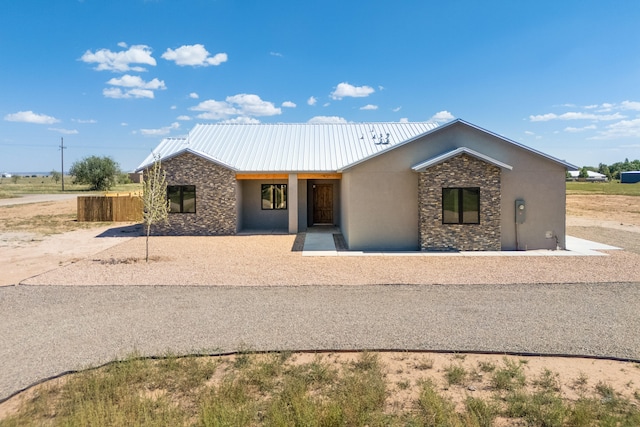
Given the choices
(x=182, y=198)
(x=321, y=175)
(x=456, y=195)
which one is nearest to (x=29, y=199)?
(x=182, y=198)

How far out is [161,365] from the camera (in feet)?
17.3

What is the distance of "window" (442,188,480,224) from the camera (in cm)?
1383

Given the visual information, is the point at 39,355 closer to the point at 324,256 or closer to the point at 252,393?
the point at 252,393

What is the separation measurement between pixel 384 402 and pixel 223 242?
40.6ft

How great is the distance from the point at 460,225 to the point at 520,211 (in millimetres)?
2244

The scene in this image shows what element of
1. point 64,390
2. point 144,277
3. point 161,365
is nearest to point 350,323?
point 161,365

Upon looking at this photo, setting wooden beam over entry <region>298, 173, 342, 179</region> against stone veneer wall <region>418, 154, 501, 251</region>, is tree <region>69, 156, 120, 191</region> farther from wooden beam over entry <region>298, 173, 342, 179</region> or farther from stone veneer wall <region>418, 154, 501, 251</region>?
stone veneer wall <region>418, 154, 501, 251</region>

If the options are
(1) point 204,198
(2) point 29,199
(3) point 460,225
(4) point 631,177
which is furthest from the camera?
(4) point 631,177

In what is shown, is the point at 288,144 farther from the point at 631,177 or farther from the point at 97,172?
the point at 631,177

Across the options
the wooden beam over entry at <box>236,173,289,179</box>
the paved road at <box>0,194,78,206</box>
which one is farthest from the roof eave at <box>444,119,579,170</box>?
the paved road at <box>0,194,78,206</box>

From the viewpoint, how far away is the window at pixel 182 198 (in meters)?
17.6

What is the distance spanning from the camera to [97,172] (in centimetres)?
6041

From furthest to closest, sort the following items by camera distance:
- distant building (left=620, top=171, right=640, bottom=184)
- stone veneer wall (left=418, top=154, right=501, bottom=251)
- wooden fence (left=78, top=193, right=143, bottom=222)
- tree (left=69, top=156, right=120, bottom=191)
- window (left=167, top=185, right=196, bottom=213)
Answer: distant building (left=620, top=171, right=640, bottom=184), tree (left=69, top=156, right=120, bottom=191), wooden fence (left=78, top=193, right=143, bottom=222), window (left=167, top=185, right=196, bottom=213), stone veneer wall (left=418, top=154, right=501, bottom=251)

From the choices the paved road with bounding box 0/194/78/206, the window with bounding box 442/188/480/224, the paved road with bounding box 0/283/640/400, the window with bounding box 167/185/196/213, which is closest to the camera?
the paved road with bounding box 0/283/640/400
